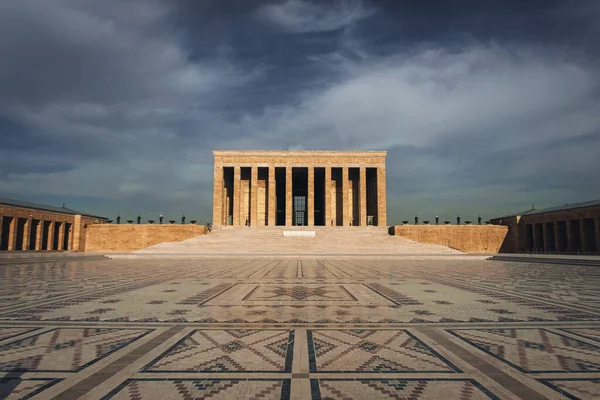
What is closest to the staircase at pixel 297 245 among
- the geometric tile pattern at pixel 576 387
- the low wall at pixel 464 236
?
the low wall at pixel 464 236

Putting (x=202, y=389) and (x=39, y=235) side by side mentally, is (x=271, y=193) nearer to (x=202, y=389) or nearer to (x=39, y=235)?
(x=39, y=235)

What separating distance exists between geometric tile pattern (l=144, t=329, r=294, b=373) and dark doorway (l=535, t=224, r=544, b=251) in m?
46.6

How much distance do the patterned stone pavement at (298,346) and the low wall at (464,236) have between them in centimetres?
3387

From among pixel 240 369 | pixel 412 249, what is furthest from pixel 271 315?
pixel 412 249

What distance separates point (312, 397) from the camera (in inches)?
118

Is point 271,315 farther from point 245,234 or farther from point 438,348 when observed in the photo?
point 245,234

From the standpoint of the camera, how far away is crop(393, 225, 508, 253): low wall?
41.2m

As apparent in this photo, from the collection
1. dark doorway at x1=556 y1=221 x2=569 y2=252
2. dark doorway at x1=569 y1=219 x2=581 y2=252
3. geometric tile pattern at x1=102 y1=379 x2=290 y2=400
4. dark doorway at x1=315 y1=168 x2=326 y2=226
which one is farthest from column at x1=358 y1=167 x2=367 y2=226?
geometric tile pattern at x1=102 y1=379 x2=290 y2=400

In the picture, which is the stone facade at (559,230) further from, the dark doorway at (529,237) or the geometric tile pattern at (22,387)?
the geometric tile pattern at (22,387)

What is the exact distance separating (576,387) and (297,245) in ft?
93.8

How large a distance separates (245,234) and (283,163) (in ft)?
48.8

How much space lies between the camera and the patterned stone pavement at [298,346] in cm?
319

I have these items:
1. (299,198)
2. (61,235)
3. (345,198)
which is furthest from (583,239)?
(61,235)

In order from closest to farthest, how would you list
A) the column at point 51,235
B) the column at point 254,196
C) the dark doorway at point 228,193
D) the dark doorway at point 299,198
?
1. the column at point 51,235
2. the column at point 254,196
3. the dark doorway at point 228,193
4. the dark doorway at point 299,198
